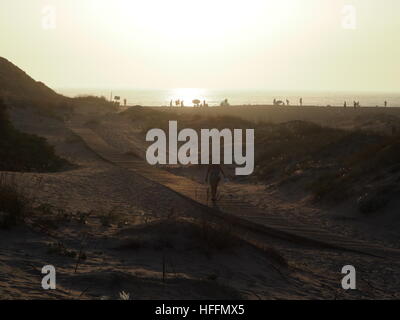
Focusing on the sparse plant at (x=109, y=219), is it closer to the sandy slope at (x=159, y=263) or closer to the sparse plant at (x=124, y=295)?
the sandy slope at (x=159, y=263)

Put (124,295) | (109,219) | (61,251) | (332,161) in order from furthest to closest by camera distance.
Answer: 1. (332,161)
2. (109,219)
3. (61,251)
4. (124,295)

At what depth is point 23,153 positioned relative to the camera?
25938mm

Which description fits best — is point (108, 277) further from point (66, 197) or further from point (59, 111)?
point (59, 111)

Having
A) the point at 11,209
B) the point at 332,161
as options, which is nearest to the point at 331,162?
the point at 332,161

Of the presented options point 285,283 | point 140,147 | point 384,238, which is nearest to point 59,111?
point 140,147

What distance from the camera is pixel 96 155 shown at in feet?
105

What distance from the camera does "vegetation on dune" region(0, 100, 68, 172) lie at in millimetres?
24184

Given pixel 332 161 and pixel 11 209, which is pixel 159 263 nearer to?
pixel 11 209

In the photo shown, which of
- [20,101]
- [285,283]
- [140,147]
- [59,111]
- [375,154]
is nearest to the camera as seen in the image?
[285,283]

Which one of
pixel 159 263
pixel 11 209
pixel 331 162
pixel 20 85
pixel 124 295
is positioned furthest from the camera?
pixel 20 85

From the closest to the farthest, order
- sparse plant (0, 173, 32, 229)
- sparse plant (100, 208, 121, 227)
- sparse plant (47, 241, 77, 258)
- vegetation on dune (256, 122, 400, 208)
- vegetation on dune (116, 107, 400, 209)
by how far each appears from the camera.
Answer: sparse plant (47, 241, 77, 258)
sparse plant (0, 173, 32, 229)
sparse plant (100, 208, 121, 227)
vegetation on dune (116, 107, 400, 209)
vegetation on dune (256, 122, 400, 208)

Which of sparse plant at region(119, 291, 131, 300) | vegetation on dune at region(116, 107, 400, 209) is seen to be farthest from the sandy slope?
vegetation on dune at region(116, 107, 400, 209)

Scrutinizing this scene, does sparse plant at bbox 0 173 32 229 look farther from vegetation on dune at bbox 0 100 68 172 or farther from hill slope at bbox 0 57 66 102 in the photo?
hill slope at bbox 0 57 66 102
